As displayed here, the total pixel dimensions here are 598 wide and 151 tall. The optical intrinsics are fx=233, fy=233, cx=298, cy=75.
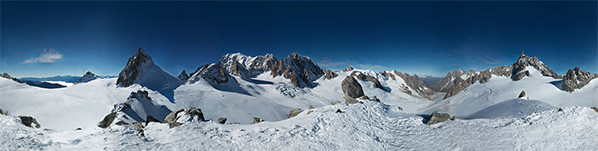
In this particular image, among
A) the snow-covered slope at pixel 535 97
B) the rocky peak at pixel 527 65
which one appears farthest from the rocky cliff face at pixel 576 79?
the rocky peak at pixel 527 65

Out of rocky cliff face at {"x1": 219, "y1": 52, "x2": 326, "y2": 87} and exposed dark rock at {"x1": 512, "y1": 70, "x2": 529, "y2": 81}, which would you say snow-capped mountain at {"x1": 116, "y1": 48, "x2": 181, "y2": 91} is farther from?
exposed dark rock at {"x1": 512, "y1": 70, "x2": 529, "y2": 81}

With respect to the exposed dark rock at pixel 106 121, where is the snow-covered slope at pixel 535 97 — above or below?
above

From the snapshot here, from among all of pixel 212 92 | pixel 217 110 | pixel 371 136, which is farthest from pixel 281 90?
pixel 371 136

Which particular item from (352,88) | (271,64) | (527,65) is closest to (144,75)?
(352,88)

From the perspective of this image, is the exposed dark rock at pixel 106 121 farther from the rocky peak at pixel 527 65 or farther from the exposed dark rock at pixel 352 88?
the rocky peak at pixel 527 65

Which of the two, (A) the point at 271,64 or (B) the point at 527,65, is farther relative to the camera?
(A) the point at 271,64

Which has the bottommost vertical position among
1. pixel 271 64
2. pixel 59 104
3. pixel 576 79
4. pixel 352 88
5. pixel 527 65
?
pixel 59 104

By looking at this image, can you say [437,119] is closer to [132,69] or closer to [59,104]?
A: [59,104]
